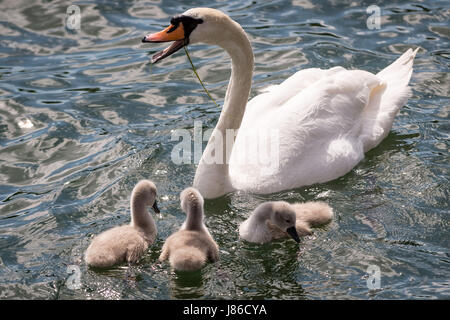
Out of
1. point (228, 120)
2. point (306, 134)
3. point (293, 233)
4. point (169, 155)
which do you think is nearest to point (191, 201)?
point (293, 233)

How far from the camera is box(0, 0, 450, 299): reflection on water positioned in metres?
6.31

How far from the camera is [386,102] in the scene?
923 centimetres

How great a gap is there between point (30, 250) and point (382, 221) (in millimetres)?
3533

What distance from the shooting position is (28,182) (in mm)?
8516

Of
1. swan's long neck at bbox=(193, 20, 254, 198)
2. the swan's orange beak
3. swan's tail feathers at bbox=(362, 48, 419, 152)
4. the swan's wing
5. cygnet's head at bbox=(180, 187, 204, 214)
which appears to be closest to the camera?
cygnet's head at bbox=(180, 187, 204, 214)

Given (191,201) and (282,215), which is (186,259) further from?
(282,215)

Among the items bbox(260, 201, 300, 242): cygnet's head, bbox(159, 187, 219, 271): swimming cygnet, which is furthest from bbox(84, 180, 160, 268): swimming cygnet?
bbox(260, 201, 300, 242): cygnet's head

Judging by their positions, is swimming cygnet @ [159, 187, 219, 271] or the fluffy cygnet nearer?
swimming cygnet @ [159, 187, 219, 271]

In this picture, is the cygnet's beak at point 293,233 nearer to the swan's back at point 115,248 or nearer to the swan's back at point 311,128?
the swan's back at point 311,128

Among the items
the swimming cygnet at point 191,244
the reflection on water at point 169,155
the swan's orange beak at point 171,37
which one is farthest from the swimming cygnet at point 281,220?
the swan's orange beak at point 171,37

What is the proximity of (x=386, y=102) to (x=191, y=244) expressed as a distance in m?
4.10

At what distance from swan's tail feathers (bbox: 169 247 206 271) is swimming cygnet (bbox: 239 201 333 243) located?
0.79 m

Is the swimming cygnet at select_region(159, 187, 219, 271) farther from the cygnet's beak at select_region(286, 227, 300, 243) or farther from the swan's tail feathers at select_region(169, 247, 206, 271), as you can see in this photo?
the cygnet's beak at select_region(286, 227, 300, 243)

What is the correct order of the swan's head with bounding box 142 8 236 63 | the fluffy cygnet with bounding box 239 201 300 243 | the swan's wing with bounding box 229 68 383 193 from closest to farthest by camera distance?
the fluffy cygnet with bounding box 239 201 300 243 → the swan's head with bounding box 142 8 236 63 → the swan's wing with bounding box 229 68 383 193
